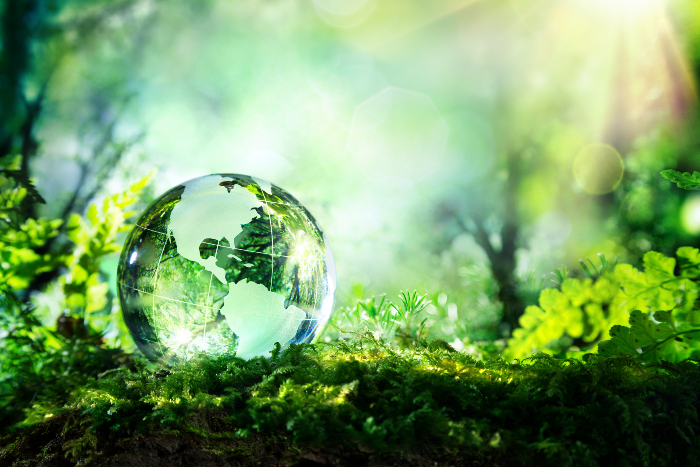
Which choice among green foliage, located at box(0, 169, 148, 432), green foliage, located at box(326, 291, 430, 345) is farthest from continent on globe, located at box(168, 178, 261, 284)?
green foliage, located at box(0, 169, 148, 432)

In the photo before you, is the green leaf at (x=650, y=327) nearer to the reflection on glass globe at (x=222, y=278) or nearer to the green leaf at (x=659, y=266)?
the green leaf at (x=659, y=266)

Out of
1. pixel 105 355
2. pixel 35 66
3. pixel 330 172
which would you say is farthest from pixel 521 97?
pixel 35 66

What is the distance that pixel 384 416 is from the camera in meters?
0.89

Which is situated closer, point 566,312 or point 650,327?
point 650,327

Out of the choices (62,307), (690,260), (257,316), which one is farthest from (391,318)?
(62,307)

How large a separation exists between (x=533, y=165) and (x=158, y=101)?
3.06 meters

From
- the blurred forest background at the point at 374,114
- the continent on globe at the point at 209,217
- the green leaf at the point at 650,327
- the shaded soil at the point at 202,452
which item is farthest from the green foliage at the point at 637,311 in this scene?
the blurred forest background at the point at 374,114

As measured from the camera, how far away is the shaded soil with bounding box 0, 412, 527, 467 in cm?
Result: 84

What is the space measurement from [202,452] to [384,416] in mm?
405

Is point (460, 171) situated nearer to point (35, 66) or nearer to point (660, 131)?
point (660, 131)

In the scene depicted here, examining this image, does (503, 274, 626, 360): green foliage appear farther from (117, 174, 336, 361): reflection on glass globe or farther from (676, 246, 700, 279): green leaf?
(117, 174, 336, 361): reflection on glass globe

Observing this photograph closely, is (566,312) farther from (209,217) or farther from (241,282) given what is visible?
(209,217)

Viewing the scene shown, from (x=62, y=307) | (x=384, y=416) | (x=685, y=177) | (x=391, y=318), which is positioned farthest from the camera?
(x=62, y=307)

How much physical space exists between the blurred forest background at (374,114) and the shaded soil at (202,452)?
8.06 feet
